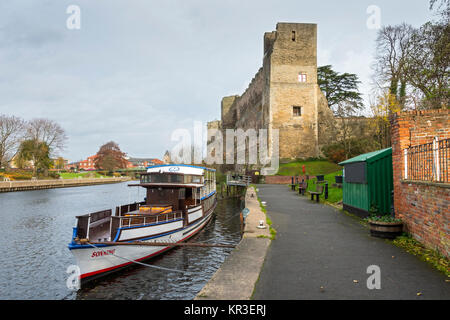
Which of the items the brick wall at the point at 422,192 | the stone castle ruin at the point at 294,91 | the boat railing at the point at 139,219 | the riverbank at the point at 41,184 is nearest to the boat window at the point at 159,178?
the boat railing at the point at 139,219

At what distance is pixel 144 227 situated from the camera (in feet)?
35.2

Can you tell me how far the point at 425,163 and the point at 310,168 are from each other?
29.9m

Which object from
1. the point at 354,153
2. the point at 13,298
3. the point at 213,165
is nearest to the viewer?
the point at 13,298

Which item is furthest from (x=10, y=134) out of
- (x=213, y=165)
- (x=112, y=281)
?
(x=112, y=281)

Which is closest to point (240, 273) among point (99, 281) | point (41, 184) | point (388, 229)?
point (388, 229)

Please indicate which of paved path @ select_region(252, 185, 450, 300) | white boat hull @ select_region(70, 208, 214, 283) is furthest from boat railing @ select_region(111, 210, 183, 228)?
paved path @ select_region(252, 185, 450, 300)

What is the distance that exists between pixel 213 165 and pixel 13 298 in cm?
6745

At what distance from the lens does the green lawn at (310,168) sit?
117 ft

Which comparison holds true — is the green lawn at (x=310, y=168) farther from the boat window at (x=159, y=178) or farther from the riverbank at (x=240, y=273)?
the riverbank at (x=240, y=273)

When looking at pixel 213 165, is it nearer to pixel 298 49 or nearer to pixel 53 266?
pixel 298 49

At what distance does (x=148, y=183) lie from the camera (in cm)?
1398

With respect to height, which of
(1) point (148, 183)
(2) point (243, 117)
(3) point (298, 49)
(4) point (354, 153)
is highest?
(3) point (298, 49)

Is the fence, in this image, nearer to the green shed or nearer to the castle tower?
the green shed

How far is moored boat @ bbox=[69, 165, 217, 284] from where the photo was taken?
9.07 meters
